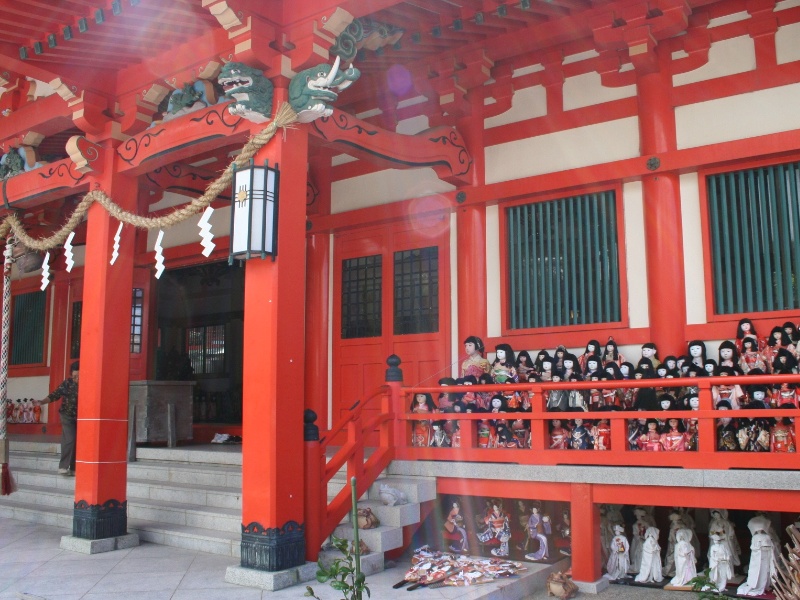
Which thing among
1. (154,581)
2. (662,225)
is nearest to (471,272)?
(662,225)

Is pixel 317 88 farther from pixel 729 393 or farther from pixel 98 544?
pixel 98 544

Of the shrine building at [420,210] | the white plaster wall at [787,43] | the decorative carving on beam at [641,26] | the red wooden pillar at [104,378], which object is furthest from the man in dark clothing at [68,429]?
the white plaster wall at [787,43]

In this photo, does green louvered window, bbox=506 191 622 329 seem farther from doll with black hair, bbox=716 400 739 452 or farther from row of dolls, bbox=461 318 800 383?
doll with black hair, bbox=716 400 739 452

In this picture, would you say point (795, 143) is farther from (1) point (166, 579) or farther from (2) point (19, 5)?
(2) point (19, 5)

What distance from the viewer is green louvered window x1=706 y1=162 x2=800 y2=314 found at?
258 inches

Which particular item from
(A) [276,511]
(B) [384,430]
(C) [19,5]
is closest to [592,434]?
(B) [384,430]

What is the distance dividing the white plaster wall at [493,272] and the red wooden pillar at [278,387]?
9.15ft

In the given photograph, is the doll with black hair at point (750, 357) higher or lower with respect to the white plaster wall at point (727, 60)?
lower

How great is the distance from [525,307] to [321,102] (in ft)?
10.9

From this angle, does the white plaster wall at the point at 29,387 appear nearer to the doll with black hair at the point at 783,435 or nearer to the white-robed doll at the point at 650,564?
the white-robed doll at the point at 650,564

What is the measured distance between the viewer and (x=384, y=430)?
6.98 metres

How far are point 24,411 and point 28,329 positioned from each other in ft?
5.18

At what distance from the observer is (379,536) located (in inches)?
234

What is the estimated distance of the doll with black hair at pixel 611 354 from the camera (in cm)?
696
